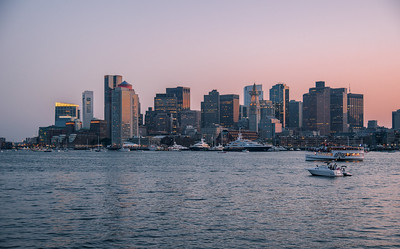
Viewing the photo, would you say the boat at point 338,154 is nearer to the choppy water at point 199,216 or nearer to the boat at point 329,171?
the boat at point 329,171

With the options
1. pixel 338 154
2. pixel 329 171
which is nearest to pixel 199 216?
pixel 329 171

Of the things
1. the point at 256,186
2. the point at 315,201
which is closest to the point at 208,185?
the point at 256,186

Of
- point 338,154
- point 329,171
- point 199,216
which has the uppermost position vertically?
point 338,154

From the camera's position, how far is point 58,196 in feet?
176

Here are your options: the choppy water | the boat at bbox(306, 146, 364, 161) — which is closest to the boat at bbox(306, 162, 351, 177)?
the choppy water

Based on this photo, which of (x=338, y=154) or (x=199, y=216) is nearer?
(x=199, y=216)

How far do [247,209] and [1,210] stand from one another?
79.5ft

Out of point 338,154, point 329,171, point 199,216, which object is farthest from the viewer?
point 338,154

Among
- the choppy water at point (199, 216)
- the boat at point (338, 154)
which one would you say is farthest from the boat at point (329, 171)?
the boat at point (338, 154)

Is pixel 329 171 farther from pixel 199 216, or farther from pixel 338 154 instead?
pixel 338 154

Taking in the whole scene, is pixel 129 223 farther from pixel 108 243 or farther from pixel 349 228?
pixel 349 228

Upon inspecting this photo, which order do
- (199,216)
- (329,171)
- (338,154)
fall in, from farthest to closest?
(338,154)
(329,171)
(199,216)

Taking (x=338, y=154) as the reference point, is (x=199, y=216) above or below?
below

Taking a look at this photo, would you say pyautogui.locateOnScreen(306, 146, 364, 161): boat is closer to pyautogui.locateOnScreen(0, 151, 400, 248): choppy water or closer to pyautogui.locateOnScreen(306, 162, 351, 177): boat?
pyautogui.locateOnScreen(306, 162, 351, 177): boat
